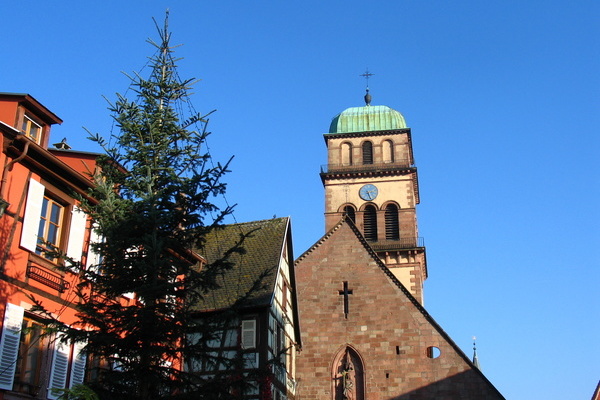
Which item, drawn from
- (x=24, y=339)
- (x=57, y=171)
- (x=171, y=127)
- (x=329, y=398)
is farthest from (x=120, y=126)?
(x=329, y=398)

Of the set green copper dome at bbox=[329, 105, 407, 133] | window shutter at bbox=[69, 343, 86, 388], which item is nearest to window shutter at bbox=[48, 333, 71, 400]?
window shutter at bbox=[69, 343, 86, 388]

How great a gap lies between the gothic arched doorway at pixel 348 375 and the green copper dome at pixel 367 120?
72.0ft

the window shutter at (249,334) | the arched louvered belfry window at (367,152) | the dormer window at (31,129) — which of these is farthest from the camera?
the arched louvered belfry window at (367,152)

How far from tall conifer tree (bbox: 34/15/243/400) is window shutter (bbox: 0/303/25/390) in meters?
1.34

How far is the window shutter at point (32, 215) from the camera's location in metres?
13.3

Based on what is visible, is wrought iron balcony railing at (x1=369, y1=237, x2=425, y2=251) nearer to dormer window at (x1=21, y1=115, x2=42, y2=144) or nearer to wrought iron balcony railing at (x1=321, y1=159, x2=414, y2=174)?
wrought iron balcony railing at (x1=321, y1=159, x2=414, y2=174)

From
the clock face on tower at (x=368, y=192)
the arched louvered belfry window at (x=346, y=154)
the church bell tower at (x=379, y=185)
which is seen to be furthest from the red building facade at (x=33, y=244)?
the arched louvered belfry window at (x=346, y=154)

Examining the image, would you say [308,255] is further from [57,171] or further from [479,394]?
[57,171]

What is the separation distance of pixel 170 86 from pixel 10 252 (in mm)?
3856

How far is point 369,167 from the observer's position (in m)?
45.9

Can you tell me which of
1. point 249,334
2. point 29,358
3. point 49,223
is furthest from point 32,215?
point 249,334

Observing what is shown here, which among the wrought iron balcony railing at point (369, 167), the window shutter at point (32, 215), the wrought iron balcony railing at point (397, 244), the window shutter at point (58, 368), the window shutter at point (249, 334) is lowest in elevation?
the window shutter at point (58, 368)

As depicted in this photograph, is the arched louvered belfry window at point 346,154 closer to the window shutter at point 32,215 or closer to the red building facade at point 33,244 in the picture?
the red building facade at point 33,244

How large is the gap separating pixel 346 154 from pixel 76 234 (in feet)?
109
